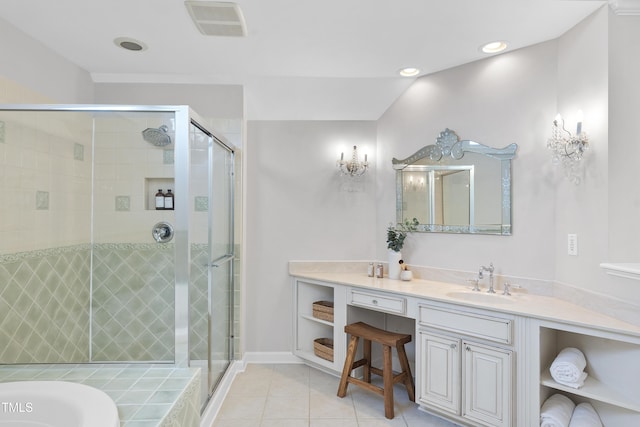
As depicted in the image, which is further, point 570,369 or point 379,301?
point 379,301

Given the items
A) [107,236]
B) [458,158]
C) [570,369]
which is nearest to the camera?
[570,369]

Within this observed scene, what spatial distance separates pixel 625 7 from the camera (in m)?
1.92

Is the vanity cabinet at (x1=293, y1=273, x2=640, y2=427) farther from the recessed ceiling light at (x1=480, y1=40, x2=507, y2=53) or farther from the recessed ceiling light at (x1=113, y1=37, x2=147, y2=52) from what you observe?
the recessed ceiling light at (x1=113, y1=37, x2=147, y2=52)

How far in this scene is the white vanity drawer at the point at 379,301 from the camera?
2.54 m

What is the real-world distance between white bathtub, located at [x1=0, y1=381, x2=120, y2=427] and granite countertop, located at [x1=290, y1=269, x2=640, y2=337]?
1792 mm

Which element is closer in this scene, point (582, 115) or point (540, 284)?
point (582, 115)

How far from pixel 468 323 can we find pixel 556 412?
0.58 m

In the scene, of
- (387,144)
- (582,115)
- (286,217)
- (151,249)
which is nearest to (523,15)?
(582,115)

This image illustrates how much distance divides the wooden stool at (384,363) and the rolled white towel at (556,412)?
2.78ft

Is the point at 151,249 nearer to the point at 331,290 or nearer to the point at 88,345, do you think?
the point at 88,345

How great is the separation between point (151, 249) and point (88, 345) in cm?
73

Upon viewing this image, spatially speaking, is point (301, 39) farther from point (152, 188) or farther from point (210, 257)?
point (210, 257)

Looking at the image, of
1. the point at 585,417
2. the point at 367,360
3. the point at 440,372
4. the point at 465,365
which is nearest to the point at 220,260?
the point at 367,360

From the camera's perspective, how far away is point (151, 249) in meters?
2.25
